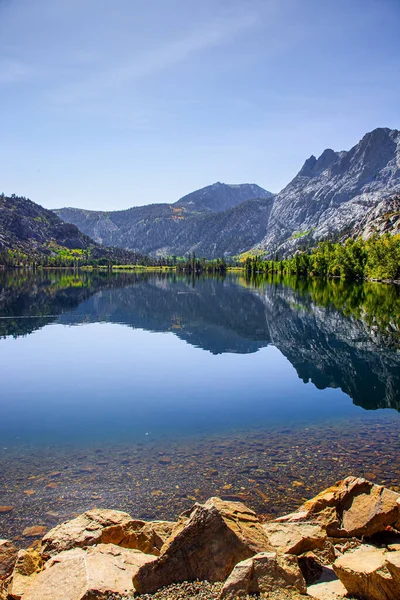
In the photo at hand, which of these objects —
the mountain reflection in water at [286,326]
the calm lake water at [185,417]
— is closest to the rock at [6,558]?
the calm lake water at [185,417]

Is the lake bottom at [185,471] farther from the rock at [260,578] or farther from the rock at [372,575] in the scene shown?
the rock at [260,578]

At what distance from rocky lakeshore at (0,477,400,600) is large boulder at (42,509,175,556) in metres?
0.03

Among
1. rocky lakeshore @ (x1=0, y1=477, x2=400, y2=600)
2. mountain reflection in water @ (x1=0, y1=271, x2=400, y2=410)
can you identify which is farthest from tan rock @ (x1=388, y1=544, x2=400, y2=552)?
mountain reflection in water @ (x1=0, y1=271, x2=400, y2=410)

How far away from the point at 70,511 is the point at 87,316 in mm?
62968

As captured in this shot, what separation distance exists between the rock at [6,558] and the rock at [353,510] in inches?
295

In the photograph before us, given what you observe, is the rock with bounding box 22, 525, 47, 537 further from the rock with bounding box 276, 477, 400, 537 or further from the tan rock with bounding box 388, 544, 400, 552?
the tan rock with bounding box 388, 544, 400, 552

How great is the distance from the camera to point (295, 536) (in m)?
12.0

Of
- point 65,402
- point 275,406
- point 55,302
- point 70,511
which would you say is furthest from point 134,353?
point 55,302

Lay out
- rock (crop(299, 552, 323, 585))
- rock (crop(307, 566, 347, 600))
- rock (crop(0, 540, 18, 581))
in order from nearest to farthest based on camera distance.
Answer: rock (crop(307, 566, 347, 600)) < rock (crop(299, 552, 323, 585)) < rock (crop(0, 540, 18, 581))

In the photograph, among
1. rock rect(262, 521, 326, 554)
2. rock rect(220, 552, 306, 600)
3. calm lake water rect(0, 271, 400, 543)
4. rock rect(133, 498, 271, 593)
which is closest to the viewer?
rock rect(220, 552, 306, 600)

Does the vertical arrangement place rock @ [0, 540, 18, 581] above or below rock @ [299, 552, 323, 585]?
below

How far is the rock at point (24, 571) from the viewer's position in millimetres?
10210

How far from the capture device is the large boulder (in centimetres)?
1203

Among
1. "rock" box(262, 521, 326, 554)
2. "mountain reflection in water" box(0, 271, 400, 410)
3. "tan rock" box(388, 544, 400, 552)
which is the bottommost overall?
"mountain reflection in water" box(0, 271, 400, 410)
